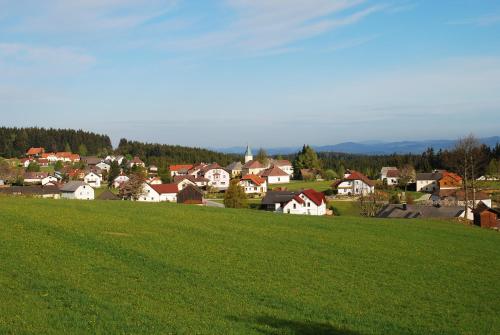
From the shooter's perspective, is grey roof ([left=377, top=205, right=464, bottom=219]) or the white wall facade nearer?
grey roof ([left=377, top=205, right=464, bottom=219])

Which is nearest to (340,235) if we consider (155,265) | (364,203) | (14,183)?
(155,265)

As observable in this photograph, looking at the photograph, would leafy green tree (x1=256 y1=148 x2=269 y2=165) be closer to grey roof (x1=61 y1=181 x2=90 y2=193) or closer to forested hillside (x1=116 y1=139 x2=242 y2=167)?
forested hillside (x1=116 y1=139 x2=242 y2=167)

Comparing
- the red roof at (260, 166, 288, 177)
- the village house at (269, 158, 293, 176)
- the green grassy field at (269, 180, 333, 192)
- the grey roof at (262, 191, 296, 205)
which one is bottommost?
the green grassy field at (269, 180, 333, 192)

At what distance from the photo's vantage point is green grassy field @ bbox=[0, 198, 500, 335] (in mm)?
11289

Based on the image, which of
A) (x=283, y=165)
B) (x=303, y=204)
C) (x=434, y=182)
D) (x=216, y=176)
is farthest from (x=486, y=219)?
(x=283, y=165)

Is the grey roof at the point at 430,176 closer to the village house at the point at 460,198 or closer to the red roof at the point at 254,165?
the village house at the point at 460,198

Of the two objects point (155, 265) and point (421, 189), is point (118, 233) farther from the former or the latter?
→ point (421, 189)

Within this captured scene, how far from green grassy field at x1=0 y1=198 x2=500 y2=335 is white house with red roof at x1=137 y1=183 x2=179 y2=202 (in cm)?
4580

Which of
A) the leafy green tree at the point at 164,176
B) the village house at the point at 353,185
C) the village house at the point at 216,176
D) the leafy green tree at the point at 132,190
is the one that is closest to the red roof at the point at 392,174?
the village house at the point at 353,185

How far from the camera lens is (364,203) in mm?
60406

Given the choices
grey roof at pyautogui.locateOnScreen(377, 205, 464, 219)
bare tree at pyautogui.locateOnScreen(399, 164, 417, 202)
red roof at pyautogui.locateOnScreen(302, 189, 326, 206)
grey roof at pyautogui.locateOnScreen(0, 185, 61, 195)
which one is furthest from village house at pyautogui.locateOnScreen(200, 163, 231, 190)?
grey roof at pyautogui.locateOnScreen(377, 205, 464, 219)

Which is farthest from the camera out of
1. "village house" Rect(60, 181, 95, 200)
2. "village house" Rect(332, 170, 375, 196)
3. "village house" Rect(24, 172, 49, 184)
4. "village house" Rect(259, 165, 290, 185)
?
"village house" Rect(259, 165, 290, 185)

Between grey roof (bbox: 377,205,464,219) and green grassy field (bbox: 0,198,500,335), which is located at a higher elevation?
green grassy field (bbox: 0,198,500,335)

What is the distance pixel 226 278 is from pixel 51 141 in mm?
171370
